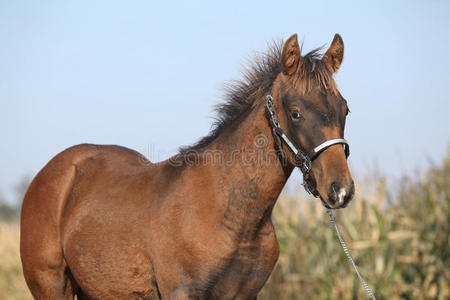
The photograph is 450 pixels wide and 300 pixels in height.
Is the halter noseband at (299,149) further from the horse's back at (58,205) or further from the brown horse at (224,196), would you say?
the horse's back at (58,205)

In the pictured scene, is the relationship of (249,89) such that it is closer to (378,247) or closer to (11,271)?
(378,247)

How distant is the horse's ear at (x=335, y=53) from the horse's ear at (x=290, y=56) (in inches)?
11.9

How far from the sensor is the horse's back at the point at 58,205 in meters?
4.41

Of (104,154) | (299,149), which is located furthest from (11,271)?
(299,149)

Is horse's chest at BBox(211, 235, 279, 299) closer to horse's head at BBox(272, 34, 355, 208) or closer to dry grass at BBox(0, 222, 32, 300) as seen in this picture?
horse's head at BBox(272, 34, 355, 208)

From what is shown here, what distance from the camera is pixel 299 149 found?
129 inches

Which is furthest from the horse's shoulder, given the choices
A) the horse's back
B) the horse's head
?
the horse's head

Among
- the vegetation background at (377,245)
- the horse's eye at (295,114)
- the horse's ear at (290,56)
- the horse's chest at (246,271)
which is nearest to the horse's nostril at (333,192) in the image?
the horse's eye at (295,114)

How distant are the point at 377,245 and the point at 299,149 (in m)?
4.76

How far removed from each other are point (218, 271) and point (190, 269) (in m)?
0.19

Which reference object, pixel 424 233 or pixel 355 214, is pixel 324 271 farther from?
pixel 424 233


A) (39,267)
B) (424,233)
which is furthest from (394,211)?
(39,267)

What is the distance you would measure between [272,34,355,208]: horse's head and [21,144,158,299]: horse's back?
57.0 inches

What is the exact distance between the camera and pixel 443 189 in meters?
7.74
